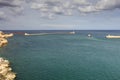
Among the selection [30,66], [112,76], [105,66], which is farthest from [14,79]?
[105,66]

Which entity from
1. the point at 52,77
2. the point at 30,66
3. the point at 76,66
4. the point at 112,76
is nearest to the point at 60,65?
the point at 76,66

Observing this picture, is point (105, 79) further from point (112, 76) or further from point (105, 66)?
point (105, 66)

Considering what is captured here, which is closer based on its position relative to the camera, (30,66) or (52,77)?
(52,77)

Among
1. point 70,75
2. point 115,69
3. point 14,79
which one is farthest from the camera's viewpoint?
point 115,69

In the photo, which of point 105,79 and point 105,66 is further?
point 105,66

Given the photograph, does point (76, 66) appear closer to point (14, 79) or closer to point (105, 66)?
point (105, 66)

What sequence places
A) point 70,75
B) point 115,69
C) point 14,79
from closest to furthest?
point 14,79 < point 70,75 < point 115,69

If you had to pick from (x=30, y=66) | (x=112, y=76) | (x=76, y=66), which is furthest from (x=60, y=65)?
(x=112, y=76)

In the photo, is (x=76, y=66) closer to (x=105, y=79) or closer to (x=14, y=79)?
(x=105, y=79)
